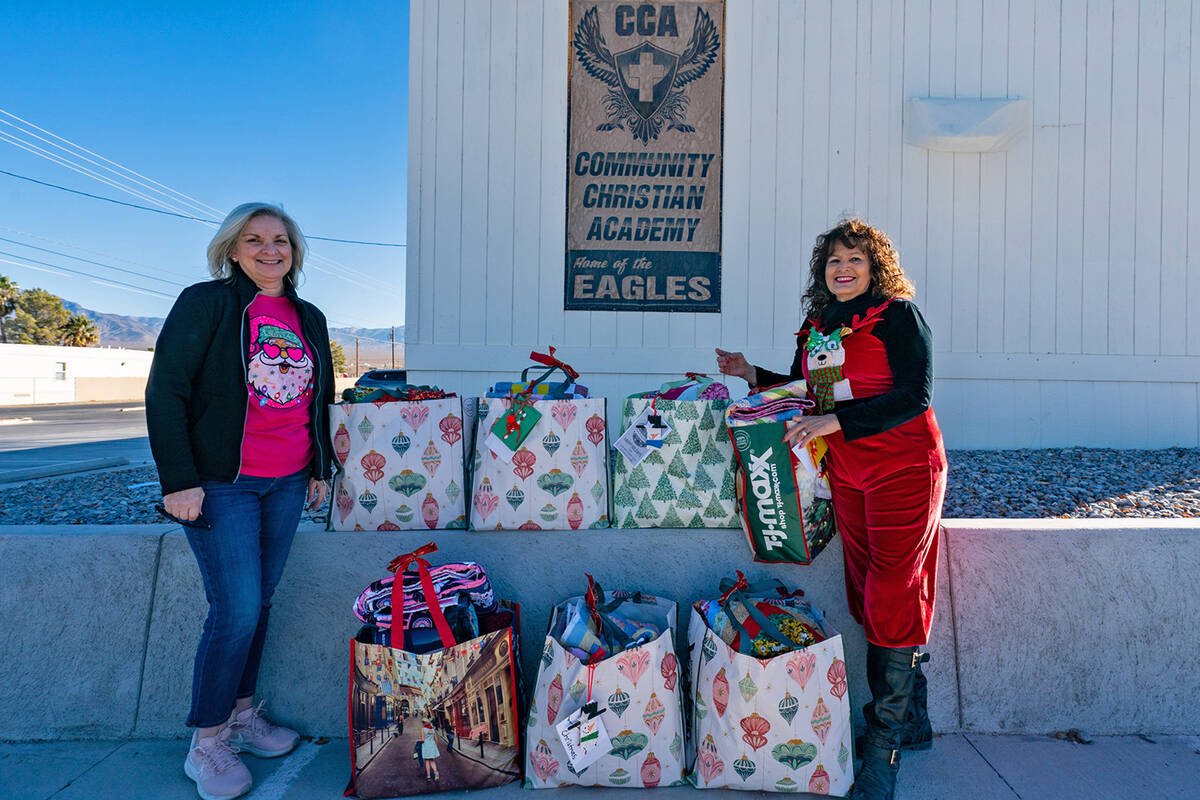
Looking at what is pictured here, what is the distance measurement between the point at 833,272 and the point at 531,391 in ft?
4.15

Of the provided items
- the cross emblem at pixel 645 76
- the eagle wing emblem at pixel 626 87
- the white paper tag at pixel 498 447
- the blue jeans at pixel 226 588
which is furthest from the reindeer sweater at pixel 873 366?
the cross emblem at pixel 645 76

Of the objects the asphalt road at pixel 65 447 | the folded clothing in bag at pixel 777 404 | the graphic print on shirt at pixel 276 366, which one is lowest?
the asphalt road at pixel 65 447

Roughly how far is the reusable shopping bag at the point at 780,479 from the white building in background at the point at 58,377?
Answer: 43.0 m

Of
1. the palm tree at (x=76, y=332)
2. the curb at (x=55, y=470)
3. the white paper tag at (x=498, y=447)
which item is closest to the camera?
the white paper tag at (x=498, y=447)

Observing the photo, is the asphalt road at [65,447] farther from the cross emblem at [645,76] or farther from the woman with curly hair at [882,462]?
the woman with curly hair at [882,462]

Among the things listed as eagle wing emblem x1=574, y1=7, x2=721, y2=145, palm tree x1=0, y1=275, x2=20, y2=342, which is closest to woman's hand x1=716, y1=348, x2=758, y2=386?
eagle wing emblem x1=574, y1=7, x2=721, y2=145

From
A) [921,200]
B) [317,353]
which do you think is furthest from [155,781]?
[921,200]

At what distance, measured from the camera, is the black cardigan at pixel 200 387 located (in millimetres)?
2045

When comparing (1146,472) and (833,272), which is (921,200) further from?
(833,272)

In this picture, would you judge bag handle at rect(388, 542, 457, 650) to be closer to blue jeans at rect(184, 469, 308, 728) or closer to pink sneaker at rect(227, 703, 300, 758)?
blue jeans at rect(184, 469, 308, 728)

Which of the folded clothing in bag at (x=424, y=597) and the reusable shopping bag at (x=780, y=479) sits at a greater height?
the reusable shopping bag at (x=780, y=479)

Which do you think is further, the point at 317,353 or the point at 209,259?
the point at 317,353

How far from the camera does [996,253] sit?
5.67 meters

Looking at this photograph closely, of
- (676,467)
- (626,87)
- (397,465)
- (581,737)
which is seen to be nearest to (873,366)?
(676,467)
